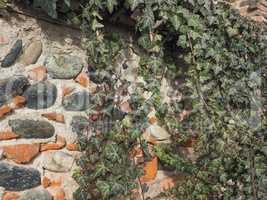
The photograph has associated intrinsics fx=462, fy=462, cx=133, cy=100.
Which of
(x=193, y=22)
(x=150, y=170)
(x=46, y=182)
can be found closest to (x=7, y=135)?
(x=46, y=182)

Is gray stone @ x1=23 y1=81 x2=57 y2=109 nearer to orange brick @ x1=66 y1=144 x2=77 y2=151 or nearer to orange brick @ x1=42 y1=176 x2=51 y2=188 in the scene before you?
orange brick @ x1=66 y1=144 x2=77 y2=151

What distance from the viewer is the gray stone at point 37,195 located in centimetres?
258

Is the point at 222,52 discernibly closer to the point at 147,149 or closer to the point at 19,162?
the point at 147,149

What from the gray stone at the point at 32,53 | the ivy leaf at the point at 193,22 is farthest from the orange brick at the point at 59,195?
the ivy leaf at the point at 193,22

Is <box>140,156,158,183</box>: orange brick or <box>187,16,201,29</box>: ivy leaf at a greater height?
<box>187,16,201,29</box>: ivy leaf

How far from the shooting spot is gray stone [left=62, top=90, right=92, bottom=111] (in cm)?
279

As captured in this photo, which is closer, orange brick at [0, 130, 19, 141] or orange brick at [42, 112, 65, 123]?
orange brick at [0, 130, 19, 141]

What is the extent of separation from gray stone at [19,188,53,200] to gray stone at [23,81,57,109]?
0.47 metres

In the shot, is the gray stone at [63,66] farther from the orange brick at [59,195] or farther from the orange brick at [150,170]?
the orange brick at [150,170]

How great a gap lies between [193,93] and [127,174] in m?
0.82

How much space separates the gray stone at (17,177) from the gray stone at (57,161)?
0.28ft

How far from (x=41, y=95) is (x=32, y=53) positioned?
25 cm

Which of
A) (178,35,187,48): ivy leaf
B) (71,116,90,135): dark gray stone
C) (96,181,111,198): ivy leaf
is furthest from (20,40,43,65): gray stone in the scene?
(178,35,187,48): ivy leaf

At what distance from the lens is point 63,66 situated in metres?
2.78
